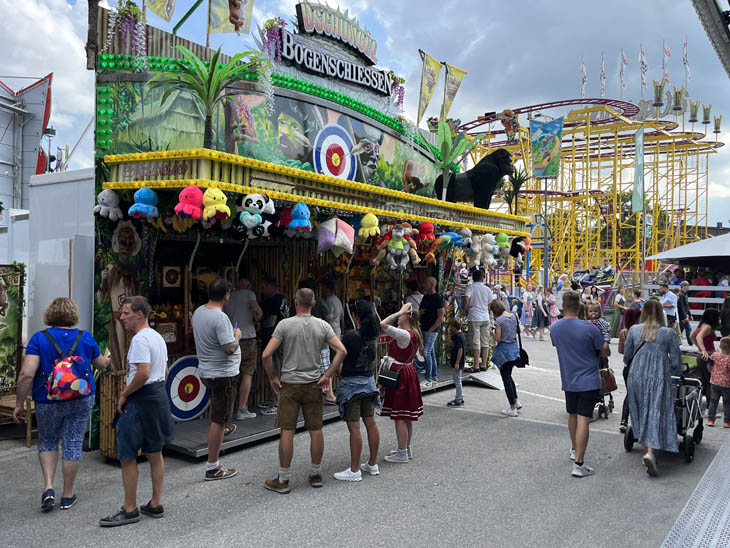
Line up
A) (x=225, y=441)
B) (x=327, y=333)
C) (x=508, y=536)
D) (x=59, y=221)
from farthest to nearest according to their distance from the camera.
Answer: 1. (x=59, y=221)
2. (x=225, y=441)
3. (x=327, y=333)
4. (x=508, y=536)

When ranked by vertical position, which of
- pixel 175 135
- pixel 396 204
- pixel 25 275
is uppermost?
pixel 175 135

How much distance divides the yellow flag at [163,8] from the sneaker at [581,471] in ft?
22.9

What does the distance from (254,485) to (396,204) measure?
4.39 meters

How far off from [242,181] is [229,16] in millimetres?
3275

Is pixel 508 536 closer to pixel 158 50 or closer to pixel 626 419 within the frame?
pixel 626 419

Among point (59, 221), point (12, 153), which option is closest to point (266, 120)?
point (59, 221)

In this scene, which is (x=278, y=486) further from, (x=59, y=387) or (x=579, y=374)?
(x=579, y=374)

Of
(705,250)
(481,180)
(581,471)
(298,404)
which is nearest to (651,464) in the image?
(581,471)

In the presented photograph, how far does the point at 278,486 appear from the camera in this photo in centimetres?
516

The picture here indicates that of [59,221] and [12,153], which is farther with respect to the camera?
[12,153]

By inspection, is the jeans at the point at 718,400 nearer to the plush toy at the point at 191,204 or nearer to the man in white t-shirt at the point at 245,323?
the man in white t-shirt at the point at 245,323

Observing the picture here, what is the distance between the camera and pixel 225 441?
6316 millimetres

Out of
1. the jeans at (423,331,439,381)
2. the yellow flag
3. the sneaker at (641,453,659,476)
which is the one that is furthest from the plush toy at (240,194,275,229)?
the sneaker at (641,453,659,476)

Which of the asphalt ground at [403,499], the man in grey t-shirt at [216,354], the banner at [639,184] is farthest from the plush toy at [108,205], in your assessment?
the banner at [639,184]
